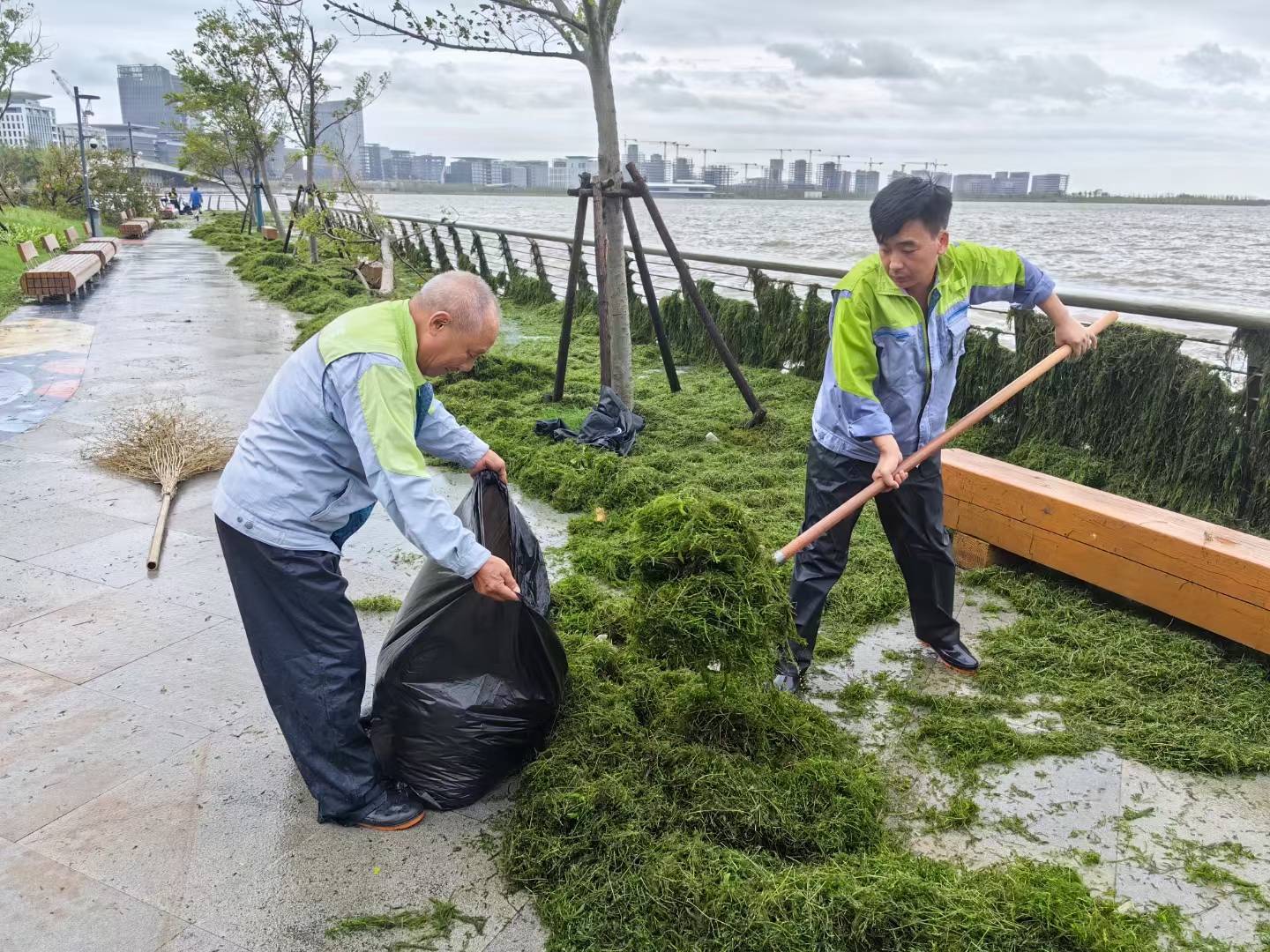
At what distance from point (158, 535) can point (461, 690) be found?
8.99 feet

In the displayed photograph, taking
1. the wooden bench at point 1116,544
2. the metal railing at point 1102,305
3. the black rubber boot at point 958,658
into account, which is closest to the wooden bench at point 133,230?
the metal railing at point 1102,305

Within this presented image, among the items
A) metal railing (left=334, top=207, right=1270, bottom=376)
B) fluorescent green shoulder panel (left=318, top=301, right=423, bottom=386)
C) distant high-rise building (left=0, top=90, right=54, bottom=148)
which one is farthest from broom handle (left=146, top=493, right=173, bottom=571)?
distant high-rise building (left=0, top=90, right=54, bottom=148)

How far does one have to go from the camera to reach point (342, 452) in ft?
7.68

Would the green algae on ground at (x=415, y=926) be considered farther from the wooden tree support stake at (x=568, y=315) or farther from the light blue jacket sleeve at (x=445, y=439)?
the wooden tree support stake at (x=568, y=315)

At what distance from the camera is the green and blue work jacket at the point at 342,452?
2.16 metres

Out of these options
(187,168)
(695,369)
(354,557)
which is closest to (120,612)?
(354,557)

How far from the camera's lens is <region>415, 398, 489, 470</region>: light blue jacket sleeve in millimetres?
2799

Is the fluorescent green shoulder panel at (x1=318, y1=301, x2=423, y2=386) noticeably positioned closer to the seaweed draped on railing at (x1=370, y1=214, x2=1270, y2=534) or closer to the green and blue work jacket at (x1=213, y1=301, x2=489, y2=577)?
the green and blue work jacket at (x1=213, y1=301, x2=489, y2=577)

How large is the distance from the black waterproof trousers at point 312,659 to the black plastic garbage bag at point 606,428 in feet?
12.0

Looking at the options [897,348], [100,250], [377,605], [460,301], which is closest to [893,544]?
[897,348]

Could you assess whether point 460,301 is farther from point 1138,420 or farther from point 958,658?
point 1138,420

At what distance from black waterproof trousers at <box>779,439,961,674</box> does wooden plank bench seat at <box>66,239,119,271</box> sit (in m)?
17.5

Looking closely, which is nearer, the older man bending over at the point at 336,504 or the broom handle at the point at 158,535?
the older man bending over at the point at 336,504

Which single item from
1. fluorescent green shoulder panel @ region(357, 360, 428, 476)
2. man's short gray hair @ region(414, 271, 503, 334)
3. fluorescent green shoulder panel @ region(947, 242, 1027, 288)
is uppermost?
fluorescent green shoulder panel @ region(947, 242, 1027, 288)
